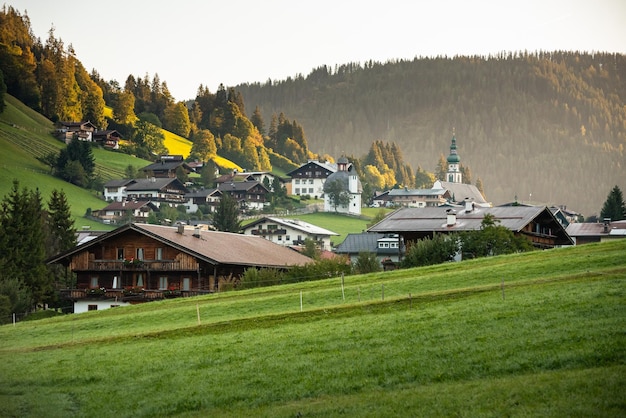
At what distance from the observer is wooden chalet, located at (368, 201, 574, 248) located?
77.4m

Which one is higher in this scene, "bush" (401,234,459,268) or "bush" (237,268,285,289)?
"bush" (401,234,459,268)

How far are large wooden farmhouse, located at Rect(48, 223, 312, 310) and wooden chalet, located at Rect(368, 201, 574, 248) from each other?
442 inches

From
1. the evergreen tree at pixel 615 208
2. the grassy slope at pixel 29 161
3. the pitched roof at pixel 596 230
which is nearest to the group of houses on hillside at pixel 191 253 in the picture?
the pitched roof at pixel 596 230

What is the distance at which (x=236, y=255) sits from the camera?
255 ft

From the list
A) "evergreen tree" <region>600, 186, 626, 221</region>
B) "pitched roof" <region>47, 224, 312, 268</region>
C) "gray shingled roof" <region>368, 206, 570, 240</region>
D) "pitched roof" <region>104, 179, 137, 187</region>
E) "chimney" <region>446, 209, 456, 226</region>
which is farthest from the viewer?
"pitched roof" <region>104, 179, 137, 187</region>

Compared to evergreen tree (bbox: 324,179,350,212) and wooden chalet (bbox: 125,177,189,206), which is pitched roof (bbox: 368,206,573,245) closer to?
wooden chalet (bbox: 125,177,189,206)

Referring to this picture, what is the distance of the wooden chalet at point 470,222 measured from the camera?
77.4 meters

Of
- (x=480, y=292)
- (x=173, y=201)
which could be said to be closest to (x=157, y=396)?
(x=480, y=292)

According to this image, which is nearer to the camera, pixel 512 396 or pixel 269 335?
pixel 512 396

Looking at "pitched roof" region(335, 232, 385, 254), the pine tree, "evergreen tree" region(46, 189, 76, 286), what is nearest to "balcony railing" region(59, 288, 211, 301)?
"evergreen tree" region(46, 189, 76, 286)

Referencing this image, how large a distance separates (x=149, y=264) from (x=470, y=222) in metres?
27.5

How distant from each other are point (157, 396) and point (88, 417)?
2130 mm

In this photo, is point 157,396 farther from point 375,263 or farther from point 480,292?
point 375,263

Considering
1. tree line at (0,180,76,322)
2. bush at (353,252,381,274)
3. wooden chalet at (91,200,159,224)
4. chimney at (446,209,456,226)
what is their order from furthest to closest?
wooden chalet at (91,200,159,224) → tree line at (0,180,76,322) → chimney at (446,209,456,226) → bush at (353,252,381,274)
